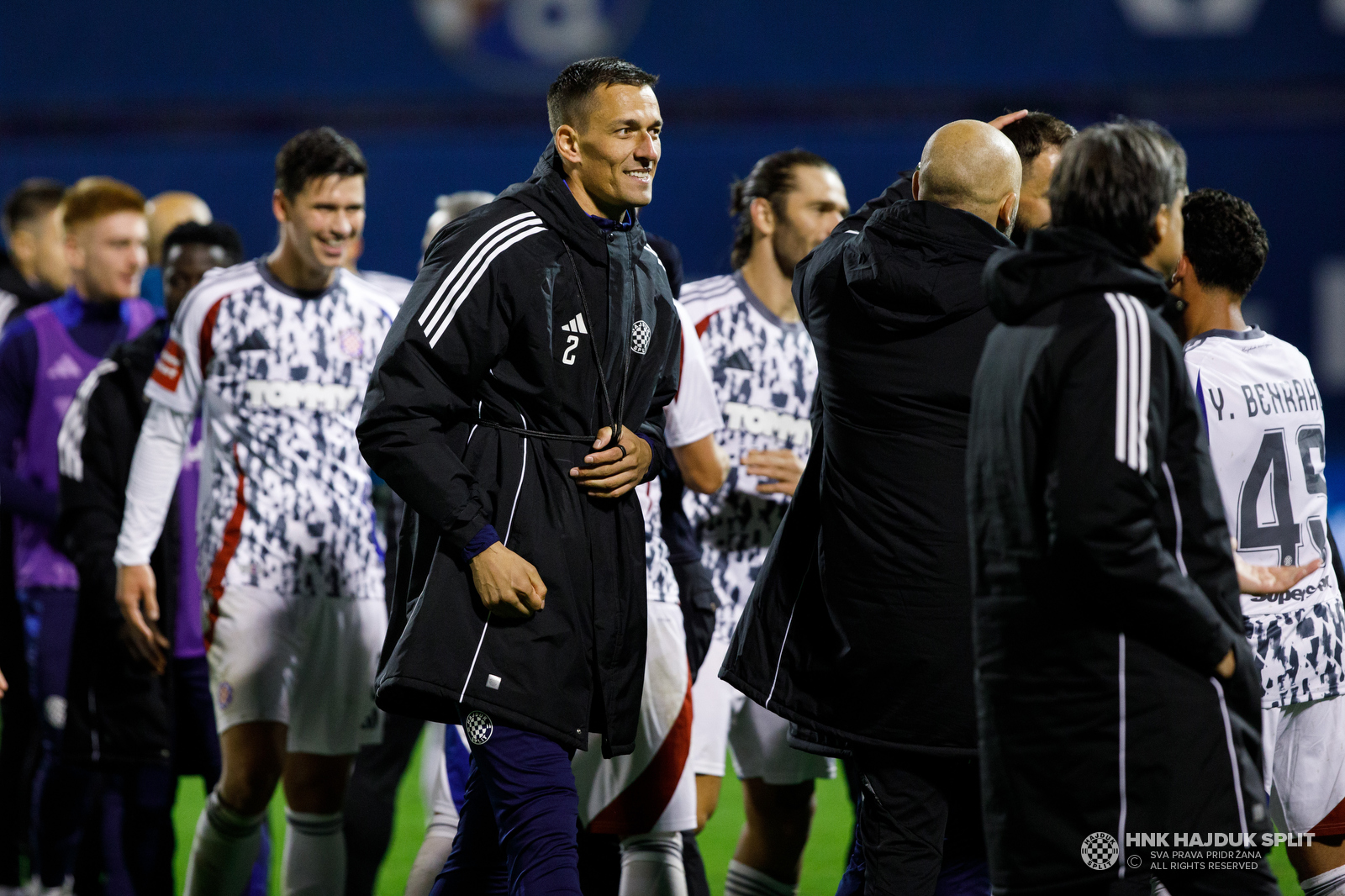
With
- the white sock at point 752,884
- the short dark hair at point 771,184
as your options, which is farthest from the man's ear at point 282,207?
the white sock at point 752,884

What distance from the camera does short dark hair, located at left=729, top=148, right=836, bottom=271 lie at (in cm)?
464

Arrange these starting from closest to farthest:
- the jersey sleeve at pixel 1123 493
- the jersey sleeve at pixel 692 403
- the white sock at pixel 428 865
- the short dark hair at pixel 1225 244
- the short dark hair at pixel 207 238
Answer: the jersey sleeve at pixel 1123 493
the short dark hair at pixel 1225 244
the white sock at pixel 428 865
the jersey sleeve at pixel 692 403
the short dark hair at pixel 207 238

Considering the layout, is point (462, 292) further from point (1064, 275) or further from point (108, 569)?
point (108, 569)

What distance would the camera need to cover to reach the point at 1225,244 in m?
3.34

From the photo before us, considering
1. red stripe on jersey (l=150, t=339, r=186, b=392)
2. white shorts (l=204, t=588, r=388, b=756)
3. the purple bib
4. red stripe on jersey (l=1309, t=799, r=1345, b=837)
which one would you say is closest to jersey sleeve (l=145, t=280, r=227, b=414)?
red stripe on jersey (l=150, t=339, r=186, b=392)

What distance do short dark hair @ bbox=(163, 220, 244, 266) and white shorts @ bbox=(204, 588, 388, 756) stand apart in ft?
4.38

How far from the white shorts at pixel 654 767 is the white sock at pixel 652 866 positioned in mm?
24

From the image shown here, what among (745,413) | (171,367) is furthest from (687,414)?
(171,367)

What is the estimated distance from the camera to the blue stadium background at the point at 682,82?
14.3 m

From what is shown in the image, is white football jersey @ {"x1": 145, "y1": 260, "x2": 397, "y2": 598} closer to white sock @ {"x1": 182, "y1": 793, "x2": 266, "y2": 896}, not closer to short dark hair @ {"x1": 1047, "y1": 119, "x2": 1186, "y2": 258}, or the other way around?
white sock @ {"x1": 182, "y1": 793, "x2": 266, "y2": 896}

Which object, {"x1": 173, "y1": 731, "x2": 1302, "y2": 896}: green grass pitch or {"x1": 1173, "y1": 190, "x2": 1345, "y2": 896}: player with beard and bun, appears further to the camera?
{"x1": 173, "y1": 731, "x2": 1302, "y2": 896}: green grass pitch

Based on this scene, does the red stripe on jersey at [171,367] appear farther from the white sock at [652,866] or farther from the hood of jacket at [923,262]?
the hood of jacket at [923,262]

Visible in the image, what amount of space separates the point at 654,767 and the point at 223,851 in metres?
1.23

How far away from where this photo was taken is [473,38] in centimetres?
1419
